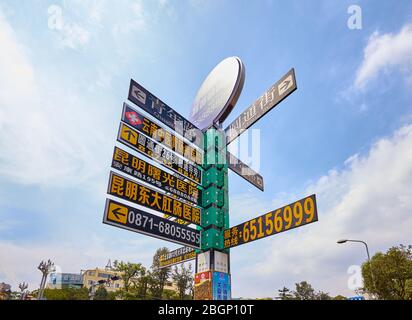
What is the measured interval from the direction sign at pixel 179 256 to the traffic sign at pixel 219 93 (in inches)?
225

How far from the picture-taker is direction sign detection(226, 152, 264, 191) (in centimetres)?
1220

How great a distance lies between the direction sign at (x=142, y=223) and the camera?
24.5ft

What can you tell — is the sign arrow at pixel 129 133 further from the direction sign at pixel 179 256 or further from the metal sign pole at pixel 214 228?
the direction sign at pixel 179 256

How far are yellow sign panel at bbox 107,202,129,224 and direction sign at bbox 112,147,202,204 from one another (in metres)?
1.49

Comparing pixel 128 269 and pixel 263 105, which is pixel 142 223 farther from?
pixel 128 269

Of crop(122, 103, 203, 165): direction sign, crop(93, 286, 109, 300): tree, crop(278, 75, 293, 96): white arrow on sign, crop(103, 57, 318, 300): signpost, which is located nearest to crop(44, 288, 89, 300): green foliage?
crop(93, 286, 109, 300): tree

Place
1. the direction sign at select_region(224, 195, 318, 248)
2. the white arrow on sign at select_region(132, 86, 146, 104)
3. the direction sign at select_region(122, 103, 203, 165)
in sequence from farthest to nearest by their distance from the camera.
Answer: the white arrow on sign at select_region(132, 86, 146, 104) → the direction sign at select_region(122, 103, 203, 165) → the direction sign at select_region(224, 195, 318, 248)

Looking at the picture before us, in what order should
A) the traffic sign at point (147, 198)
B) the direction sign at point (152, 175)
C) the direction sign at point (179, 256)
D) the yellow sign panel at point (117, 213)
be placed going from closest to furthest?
the yellow sign panel at point (117, 213) < the traffic sign at point (147, 198) < the direction sign at point (152, 175) < the direction sign at point (179, 256)

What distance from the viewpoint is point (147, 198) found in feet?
28.9

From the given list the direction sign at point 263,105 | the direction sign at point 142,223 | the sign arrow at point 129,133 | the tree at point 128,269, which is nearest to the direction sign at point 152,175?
the sign arrow at point 129,133

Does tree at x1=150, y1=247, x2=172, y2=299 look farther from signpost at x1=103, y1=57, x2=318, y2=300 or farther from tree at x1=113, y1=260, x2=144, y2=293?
signpost at x1=103, y1=57, x2=318, y2=300
